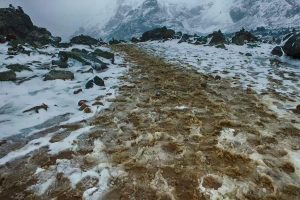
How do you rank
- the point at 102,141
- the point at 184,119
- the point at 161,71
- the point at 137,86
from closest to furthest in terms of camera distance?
1. the point at 102,141
2. the point at 184,119
3. the point at 137,86
4. the point at 161,71

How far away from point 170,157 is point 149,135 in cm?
98

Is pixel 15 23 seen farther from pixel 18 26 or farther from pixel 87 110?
pixel 87 110

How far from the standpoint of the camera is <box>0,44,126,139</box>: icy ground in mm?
6969

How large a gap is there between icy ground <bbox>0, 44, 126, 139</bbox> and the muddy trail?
528 millimetres

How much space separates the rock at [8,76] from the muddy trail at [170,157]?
4.05 m

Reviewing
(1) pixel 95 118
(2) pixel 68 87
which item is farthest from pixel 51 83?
(1) pixel 95 118

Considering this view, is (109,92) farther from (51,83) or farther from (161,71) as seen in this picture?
(161,71)

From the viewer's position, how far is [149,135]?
6160 millimetres

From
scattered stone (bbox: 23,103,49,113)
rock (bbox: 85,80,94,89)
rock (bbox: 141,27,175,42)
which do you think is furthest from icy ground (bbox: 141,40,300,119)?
rock (bbox: 141,27,175,42)

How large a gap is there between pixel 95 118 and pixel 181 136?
7.10 ft

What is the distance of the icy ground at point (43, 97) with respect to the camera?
6969mm

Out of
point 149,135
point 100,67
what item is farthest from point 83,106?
point 100,67

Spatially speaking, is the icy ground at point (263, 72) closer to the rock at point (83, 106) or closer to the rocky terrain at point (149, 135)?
the rocky terrain at point (149, 135)

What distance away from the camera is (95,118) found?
7.27 m
